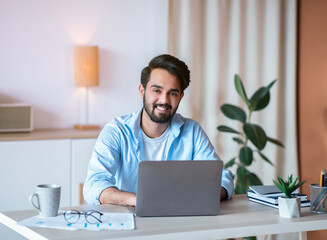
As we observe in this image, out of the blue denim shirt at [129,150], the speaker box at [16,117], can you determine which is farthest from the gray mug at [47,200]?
the speaker box at [16,117]

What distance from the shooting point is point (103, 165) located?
2355 millimetres

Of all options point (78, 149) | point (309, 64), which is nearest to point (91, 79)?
point (78, 149)

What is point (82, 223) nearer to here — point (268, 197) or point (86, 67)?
point (268, 197)

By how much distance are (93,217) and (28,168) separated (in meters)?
1.67

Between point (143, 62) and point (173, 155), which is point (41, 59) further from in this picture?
point (173, 155)

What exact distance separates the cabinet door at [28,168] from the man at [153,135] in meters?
1.02

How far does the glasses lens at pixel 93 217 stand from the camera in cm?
184

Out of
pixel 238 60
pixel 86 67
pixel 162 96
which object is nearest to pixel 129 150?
pixel 162 96

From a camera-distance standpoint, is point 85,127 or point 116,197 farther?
point 85,127

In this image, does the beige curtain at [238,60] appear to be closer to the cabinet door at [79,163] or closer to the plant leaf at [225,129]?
the plant leaf at [225,129]

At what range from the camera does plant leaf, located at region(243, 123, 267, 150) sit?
3.91 metres

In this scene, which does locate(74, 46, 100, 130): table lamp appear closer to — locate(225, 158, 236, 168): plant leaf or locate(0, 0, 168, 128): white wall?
locate(0, 0, 168, 128): white wall

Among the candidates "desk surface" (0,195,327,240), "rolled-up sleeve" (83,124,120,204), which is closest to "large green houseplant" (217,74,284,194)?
"rolled-up sleeve" (83,124,120,204)

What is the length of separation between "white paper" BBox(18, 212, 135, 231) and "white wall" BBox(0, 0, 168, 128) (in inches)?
84.7
